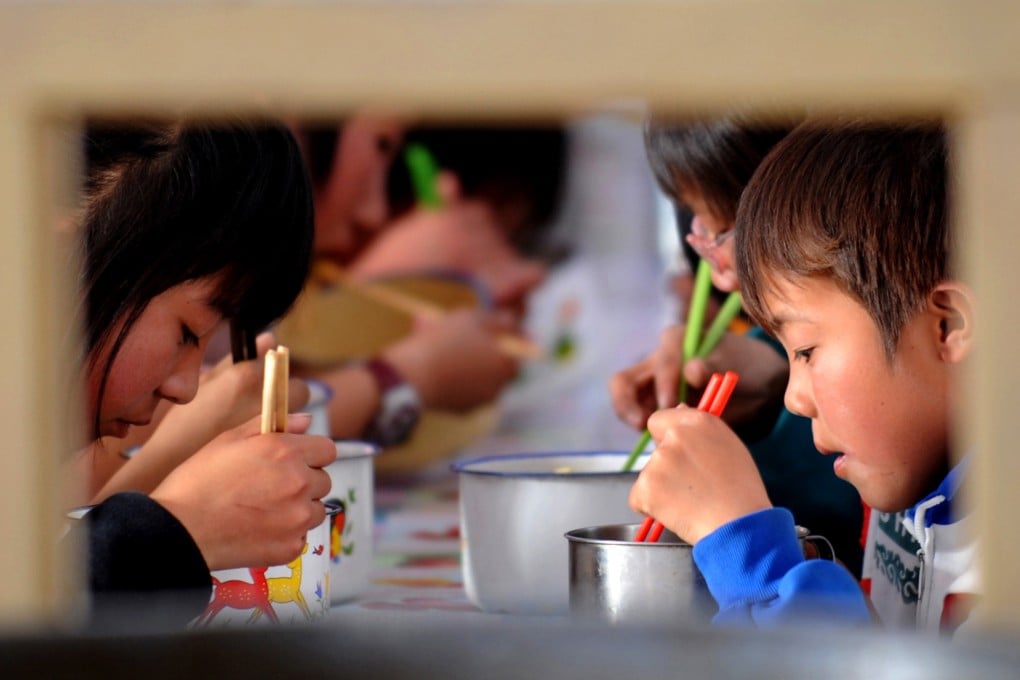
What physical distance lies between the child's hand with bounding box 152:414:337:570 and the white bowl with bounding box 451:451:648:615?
0.12 metres

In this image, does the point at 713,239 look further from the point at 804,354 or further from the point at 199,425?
the point at 199,425

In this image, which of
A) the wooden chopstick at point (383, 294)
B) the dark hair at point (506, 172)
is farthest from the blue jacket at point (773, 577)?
the dark hair at point (506, 172)

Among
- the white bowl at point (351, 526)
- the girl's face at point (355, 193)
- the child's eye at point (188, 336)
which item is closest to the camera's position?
the child's eye at point (188, 336)

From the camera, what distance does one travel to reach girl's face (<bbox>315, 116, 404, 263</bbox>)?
6.12 ft

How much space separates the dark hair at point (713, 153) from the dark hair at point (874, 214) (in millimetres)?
58

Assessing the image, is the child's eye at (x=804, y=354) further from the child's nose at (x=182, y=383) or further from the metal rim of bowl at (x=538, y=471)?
the child's nose at (x=182, y=383)

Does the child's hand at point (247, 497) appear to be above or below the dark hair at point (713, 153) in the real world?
below

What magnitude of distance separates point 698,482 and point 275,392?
21 cm

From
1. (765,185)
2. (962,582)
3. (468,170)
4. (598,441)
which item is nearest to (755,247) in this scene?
(765,185)

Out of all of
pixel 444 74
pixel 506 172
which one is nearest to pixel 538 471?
pixel 444 74

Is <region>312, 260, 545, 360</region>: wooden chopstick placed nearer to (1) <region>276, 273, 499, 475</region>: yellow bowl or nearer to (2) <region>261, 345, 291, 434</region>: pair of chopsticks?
(1) <region>276, 273, 499, 475</region>: yellow bowl

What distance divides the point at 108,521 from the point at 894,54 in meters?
0.37

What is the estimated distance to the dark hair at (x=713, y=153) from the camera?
0.65m

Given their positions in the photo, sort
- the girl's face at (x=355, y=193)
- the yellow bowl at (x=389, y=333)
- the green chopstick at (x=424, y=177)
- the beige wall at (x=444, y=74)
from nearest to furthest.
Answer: the beige wall at (x=444, y=74) → the yellow bowl at (x=389, y=333) → the girl's face at (x=355, y=193) → the green chopstick at (x=424, y=177)
